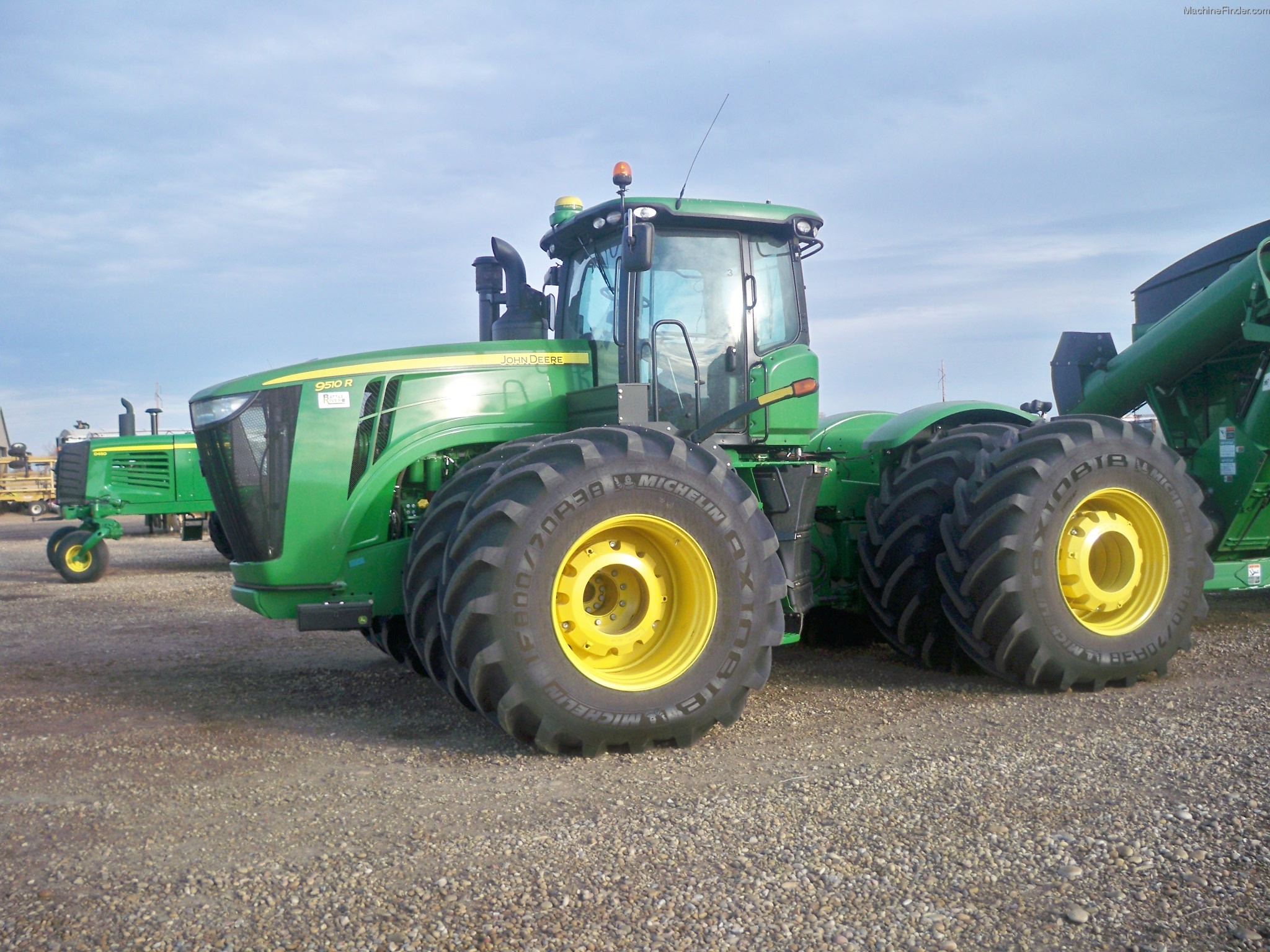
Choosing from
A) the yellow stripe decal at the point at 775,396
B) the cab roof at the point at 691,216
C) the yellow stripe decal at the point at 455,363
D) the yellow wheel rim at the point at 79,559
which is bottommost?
the yellow wheel rim at the point at 79,559

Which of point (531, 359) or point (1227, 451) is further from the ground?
point (531, 359)

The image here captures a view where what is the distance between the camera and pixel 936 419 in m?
6.39

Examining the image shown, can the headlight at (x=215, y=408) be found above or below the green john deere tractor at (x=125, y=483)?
above

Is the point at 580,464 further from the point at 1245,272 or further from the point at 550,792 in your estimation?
the point at 1245,272

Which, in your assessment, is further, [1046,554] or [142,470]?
[142,470]

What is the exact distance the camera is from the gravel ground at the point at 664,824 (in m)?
2.72

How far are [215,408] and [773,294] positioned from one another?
122 inches

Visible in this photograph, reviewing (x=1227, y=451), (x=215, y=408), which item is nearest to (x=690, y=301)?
(x=215, y=408)

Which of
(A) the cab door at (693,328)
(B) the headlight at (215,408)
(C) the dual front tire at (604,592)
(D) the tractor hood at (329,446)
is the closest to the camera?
(C) the dual front tire at (604,592)

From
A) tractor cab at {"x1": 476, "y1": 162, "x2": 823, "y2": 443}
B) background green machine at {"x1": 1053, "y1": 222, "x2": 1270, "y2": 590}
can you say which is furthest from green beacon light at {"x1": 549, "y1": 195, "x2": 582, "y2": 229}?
background green machine at {"x1": 1053, "y1": 222, "x2": 1270, "y2": 590}

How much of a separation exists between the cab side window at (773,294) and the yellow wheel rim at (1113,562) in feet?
6.11

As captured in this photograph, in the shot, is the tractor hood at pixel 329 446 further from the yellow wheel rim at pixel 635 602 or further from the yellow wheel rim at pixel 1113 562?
the yellow wheel rim at pixel 1113 562

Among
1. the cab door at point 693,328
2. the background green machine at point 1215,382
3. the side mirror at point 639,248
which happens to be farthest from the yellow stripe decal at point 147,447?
the background green machine at point 1215,382

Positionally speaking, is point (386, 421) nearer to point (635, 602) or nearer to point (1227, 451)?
Result: point (635, 602)
